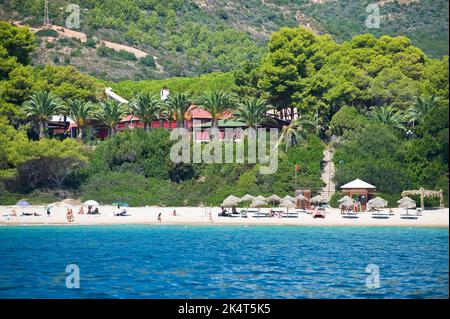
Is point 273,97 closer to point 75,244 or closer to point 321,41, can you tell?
point 321,41

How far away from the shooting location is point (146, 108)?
6975cm

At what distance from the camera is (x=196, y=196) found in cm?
6325

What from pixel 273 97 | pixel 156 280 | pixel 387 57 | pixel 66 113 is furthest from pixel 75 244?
pixel 387 57

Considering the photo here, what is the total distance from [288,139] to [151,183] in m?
10.9

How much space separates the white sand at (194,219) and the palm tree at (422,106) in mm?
9849

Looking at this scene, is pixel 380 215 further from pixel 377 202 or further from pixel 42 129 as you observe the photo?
pixel 42 129

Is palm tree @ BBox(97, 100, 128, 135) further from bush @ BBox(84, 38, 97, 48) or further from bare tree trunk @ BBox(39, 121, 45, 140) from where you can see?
bush @ BBox(84, 38, 97, 48)

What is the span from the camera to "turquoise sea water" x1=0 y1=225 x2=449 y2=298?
3372cm

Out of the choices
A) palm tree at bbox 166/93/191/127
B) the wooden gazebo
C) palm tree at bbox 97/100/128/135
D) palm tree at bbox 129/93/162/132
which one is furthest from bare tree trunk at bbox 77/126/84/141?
the wooden gazebo

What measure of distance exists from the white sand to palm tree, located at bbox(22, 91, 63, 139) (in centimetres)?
996

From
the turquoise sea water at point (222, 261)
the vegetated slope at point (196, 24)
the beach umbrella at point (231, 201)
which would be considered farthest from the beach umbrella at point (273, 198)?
the vegetated slope at point (196, 24)

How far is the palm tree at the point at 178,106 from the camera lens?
69.2 m

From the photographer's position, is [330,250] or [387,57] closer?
[330,250]

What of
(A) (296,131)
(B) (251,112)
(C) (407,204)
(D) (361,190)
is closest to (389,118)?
(A) (296,131)
